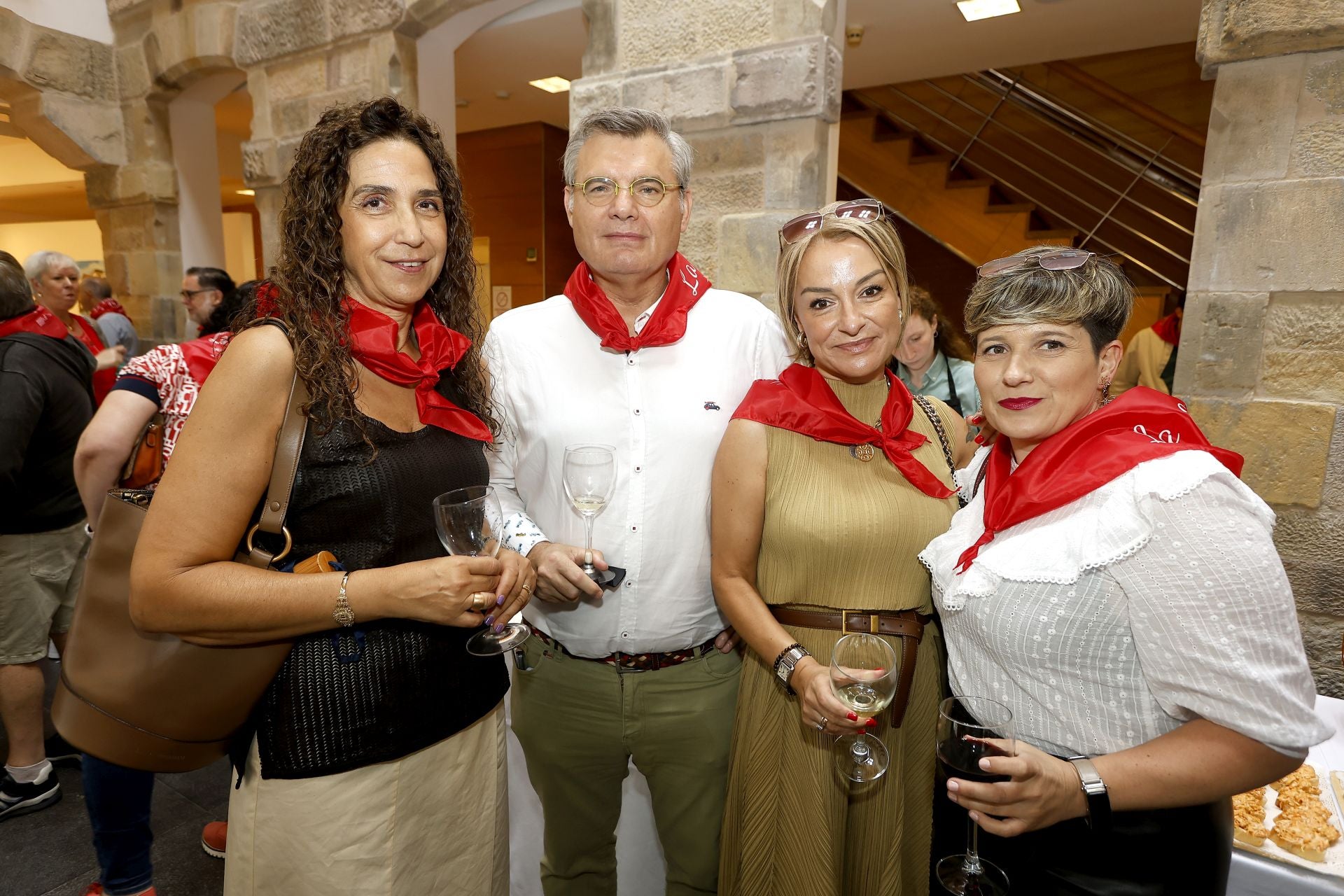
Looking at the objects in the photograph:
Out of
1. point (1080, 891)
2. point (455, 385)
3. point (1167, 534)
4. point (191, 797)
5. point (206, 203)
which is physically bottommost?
point (191, 797)

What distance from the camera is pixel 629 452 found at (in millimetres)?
1775

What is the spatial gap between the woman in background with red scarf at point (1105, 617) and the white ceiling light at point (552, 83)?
19.6 feet

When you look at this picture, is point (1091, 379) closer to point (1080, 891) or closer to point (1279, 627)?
point (1279, 627)

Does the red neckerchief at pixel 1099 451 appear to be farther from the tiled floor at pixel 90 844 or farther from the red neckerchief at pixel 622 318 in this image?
the tiled floor at pixel 90 844

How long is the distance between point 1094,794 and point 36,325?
3.65m

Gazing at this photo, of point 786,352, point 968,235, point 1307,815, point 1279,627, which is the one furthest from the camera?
point 968,235

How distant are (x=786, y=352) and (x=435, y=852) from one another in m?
1.40

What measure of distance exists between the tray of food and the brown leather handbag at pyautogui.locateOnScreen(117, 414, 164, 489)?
2991 millimetres

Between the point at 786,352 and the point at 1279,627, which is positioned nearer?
the point at 1279,627

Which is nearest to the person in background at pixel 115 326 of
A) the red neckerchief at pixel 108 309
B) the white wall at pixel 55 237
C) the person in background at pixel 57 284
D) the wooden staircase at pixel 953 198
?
the red neckerchief at pixel 108 309

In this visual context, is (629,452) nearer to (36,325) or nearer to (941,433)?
(941,433)

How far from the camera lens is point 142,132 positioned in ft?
19.2

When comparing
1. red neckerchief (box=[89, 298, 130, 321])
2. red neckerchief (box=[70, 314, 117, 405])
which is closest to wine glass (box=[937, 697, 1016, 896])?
red neckerchief (box=[70, 314, 117, 405])

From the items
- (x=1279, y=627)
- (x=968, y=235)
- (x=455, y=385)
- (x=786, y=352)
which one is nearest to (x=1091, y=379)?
(x=1279, y=627)
